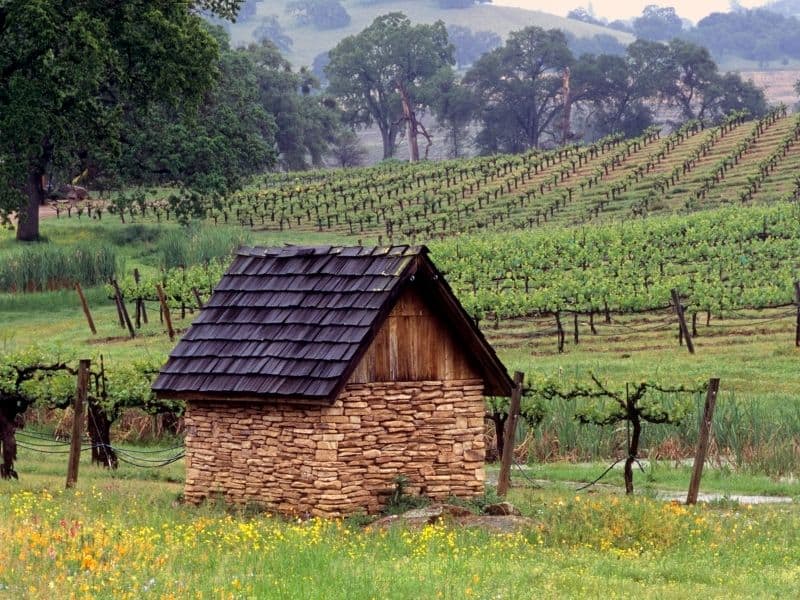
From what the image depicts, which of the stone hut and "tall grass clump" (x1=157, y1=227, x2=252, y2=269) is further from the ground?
"tall grass clump" (x1=157, y1=227, x2=252, y2=269)

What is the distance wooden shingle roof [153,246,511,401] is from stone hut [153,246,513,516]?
21 millimetres

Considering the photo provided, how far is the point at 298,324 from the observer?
65.3 feet

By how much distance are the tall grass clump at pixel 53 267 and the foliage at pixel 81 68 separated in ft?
14.4

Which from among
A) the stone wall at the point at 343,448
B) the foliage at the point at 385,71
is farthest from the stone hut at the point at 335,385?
the foliage at the point at 385,71

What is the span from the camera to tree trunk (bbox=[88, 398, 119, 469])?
26.1 meters

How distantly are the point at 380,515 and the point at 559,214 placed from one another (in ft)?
192

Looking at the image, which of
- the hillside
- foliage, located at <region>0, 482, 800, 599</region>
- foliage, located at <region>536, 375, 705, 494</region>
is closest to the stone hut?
foliage, located at <region>0, 482, 800, 599</region>

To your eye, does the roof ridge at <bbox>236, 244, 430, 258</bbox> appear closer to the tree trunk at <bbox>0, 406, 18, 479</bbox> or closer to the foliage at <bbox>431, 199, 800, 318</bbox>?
the tree trunk at <bbox>0, 406, 18, 479</bbox>

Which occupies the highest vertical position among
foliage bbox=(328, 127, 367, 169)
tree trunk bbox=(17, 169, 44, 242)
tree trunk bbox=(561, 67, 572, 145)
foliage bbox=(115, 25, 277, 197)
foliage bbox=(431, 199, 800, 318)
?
tree trunk bbox=(561, 67, 572, 145)

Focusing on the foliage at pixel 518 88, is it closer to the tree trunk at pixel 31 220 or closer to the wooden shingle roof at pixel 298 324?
the tree trunk at pixel 31 220

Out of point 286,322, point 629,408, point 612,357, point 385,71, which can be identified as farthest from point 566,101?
point 286,322

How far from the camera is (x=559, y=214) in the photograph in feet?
251

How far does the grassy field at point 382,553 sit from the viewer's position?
520 inches

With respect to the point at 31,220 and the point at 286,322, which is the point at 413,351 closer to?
the point at 286,322
